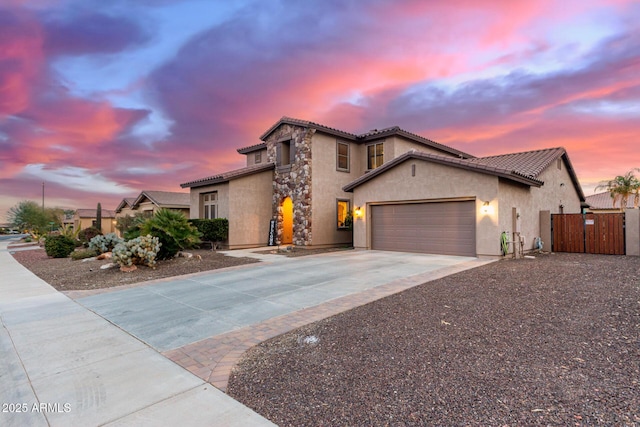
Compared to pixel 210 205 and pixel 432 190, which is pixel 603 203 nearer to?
pixel 432 190

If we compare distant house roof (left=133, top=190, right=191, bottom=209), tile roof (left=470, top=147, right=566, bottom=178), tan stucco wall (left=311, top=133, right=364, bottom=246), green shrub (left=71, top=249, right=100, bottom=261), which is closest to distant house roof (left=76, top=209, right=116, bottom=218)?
distant house roof (left=133, top=190, right=191, bottom=209)

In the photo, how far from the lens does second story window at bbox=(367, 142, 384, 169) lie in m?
18.0

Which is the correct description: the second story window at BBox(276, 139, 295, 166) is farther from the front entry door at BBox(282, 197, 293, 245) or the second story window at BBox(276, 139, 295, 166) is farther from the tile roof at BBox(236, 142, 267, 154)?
the front entry door at BBox(282, 197, 293, 245)

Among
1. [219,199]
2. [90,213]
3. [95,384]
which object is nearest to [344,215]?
[219,199]

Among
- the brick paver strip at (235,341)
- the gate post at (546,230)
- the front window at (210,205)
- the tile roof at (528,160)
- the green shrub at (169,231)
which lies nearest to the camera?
the brick paver strip at (235,341)

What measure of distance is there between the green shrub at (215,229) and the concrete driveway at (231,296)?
6134 millimetres

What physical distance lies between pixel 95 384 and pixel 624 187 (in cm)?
3797

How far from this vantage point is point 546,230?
14.4 metres

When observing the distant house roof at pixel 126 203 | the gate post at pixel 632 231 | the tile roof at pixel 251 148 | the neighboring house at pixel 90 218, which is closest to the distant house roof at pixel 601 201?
the gate post at pixel 632 231

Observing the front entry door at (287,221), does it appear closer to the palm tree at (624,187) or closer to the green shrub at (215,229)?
the green shrub at (215,229)

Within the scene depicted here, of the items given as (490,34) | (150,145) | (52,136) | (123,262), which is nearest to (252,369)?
(123,262)

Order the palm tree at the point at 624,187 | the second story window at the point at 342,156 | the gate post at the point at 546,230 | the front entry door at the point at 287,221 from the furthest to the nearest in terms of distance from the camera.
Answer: the palm tree at the point at 624,187
the front entry door at the point at 287,221
the second story window at the point at 342,156
the gate post at the point at 546,230

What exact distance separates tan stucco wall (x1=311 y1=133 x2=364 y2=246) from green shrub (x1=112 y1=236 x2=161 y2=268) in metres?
→ 8.08

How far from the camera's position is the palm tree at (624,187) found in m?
27.3
